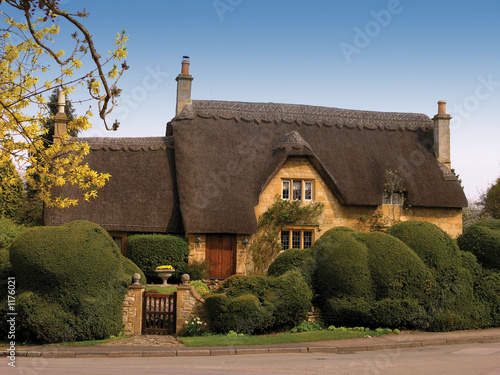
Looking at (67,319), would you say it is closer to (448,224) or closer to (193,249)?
(193,249)

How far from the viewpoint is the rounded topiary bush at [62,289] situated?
13.4 meters

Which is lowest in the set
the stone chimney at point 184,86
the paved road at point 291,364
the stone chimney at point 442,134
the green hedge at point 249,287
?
the paved road at point 291,364

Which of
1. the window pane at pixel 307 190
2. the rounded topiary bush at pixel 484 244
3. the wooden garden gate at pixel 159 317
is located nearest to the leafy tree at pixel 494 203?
the window pane at pixel 307 190

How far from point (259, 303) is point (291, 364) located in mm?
3304

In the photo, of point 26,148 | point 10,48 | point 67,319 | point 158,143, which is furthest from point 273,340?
point 158,143

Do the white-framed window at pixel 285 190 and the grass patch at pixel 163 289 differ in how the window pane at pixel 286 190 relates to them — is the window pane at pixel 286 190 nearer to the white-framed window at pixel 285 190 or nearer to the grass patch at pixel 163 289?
the white-framed window at pixel 285 190

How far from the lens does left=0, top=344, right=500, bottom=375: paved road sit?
1036 centimetres

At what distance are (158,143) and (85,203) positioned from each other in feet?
14.8

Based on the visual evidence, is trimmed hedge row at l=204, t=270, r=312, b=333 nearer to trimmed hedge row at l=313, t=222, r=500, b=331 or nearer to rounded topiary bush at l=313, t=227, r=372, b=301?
rounded topiary bush at l=313, t=227, r=372, b=301

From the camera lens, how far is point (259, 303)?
14383 mm

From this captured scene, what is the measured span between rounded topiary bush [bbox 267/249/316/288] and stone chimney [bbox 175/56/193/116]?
42.0 feet

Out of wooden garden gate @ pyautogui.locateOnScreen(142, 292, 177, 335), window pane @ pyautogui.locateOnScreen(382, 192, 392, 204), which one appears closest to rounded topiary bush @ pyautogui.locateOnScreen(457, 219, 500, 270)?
window pane @ pyautogui.locateOnScreen(382, 192, 392, 204)

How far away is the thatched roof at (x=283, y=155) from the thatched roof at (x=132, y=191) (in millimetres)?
905

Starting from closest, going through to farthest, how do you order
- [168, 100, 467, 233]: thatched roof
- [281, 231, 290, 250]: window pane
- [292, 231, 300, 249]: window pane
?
1. [168, 100, 467, 233]: thatched roof
2. [281, 231, 290, 250]: window pane
3. [292, 231, 300, 249]: window pane
